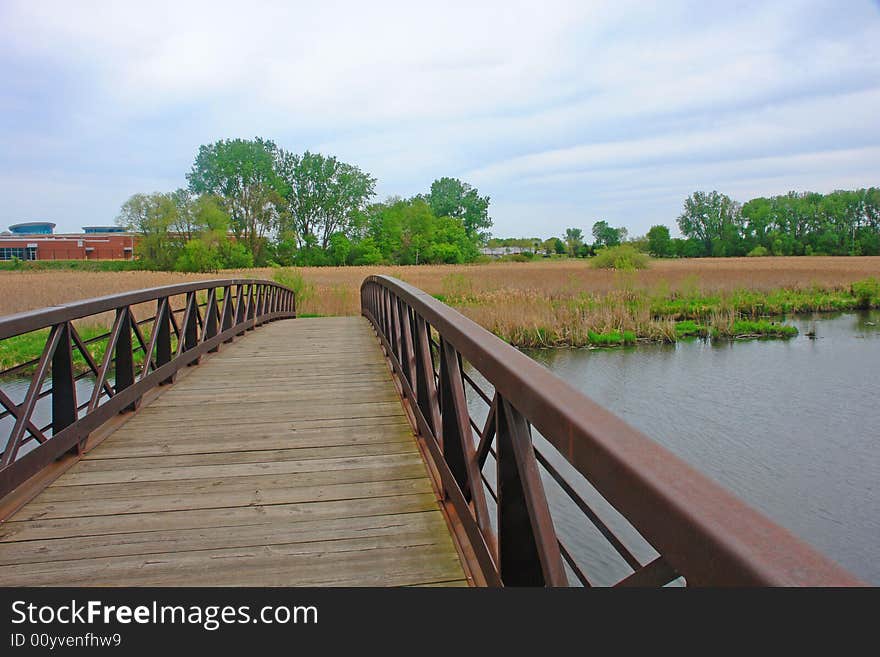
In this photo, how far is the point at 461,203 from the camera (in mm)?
81062

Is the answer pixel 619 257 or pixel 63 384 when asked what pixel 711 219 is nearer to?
pixel 619 257

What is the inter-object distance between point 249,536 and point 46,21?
3.59m

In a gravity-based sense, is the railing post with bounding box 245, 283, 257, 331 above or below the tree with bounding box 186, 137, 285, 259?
below

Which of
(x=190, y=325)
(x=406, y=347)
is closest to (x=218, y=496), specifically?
(x=406, y=347)

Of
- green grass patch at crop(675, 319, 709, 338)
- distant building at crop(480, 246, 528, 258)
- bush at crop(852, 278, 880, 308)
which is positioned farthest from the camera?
distant building at crop(480, 246, 528, 258)

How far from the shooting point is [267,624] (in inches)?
45.5

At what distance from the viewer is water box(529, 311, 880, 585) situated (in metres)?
6.60

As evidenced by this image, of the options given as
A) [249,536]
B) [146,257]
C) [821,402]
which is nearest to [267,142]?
[146,257]

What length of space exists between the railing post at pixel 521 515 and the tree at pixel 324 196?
62576 mm

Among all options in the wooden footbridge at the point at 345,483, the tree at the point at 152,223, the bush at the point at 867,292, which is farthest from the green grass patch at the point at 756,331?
the tree at the point at 152,223

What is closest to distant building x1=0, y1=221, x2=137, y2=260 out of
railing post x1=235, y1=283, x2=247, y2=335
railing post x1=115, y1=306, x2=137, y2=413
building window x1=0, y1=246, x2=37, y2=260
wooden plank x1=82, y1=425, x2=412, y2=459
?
building window x1=0, y1=246, x2=37, y2=260

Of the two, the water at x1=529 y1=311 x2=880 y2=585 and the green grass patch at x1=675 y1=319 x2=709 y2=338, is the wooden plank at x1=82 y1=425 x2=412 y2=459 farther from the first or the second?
the green grass patch at x1=675 y1=319 x2=709 y2=338

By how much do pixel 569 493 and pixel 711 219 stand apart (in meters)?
65.7

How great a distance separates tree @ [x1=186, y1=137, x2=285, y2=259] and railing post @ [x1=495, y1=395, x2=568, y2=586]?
55498mm
